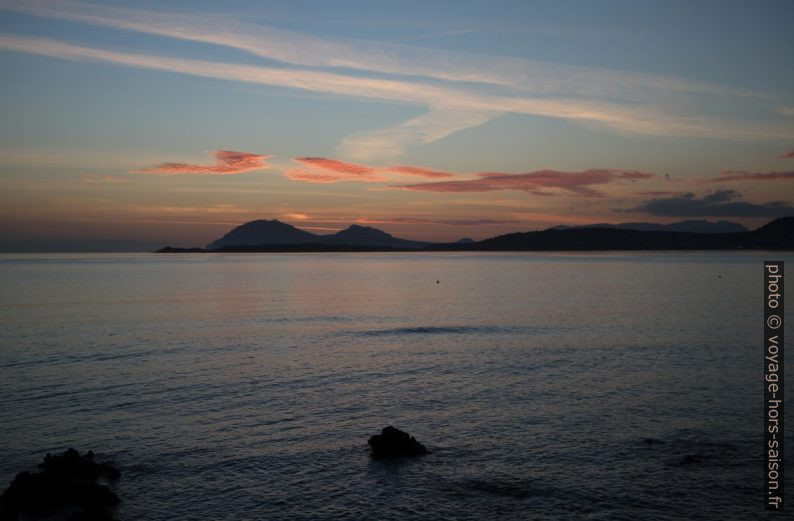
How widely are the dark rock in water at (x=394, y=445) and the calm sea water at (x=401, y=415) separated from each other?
0.65m

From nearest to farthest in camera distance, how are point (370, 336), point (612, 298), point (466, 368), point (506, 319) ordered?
1. point (466, 368)
2. point (370, 336)
3. point (506, 319)
4. point (612, 298)

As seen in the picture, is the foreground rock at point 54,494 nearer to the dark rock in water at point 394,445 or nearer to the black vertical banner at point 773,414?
the dark rock in water at point 394,445

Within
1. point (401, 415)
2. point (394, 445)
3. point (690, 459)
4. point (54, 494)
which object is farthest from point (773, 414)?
point (54, 494)

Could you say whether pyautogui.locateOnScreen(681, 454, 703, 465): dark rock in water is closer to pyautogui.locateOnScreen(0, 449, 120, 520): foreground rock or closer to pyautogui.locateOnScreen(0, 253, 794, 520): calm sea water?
pyautogui.locateOnScreen(0, 253, 794, 520): calm sea water

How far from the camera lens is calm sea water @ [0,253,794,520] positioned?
2350cm

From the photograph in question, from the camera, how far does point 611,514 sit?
2188 cm

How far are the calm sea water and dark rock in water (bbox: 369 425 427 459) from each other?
2.13ft

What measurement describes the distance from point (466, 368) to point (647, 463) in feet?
71.5

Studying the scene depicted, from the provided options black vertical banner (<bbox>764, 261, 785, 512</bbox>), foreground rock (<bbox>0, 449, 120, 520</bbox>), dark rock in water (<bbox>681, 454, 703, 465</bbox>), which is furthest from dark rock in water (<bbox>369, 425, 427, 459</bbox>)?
black vertical banner (<bbox>764, 261, 785, 512</bbox>)

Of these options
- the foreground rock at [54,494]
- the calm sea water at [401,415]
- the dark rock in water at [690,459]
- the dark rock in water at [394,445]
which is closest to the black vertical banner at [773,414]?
the calm sea water at [401,415]

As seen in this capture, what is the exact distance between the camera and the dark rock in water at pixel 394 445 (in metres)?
27.5

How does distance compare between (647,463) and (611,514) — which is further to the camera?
(647,463)

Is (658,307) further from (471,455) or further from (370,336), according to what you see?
(471,455)

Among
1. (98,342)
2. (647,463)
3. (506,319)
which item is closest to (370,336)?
(506,319)
